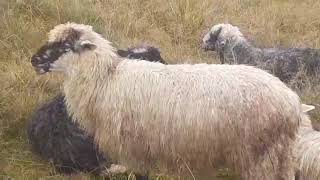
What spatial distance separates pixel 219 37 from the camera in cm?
868

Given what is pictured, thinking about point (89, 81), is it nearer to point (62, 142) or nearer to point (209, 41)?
point (62, 142)

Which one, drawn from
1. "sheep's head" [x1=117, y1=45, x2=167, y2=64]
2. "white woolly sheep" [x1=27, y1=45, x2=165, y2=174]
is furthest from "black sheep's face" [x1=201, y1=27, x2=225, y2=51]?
"white woolly sheep" [x1=27, y1=45, x2=165, y2=174]

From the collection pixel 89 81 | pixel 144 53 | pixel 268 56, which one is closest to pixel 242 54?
pixel 268 56

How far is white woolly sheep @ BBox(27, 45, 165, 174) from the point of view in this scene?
564 cm

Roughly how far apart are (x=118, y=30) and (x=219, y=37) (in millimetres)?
1556

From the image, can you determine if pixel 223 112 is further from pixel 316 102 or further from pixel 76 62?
pixel 316 102

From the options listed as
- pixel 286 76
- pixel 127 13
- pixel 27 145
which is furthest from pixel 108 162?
pixel 127 13

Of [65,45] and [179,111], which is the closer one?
[179,111]

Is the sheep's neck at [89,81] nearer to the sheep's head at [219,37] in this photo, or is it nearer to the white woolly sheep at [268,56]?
the white woolly sheep at [268,56]

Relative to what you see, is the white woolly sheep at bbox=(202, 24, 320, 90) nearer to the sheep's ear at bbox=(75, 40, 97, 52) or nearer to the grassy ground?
the grassy ground

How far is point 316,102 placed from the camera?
6707 mm

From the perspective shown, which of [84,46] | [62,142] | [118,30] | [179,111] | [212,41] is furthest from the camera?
[212,41]

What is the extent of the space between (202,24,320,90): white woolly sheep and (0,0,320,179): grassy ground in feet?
0.92

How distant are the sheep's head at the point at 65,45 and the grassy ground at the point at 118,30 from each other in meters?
1.25
